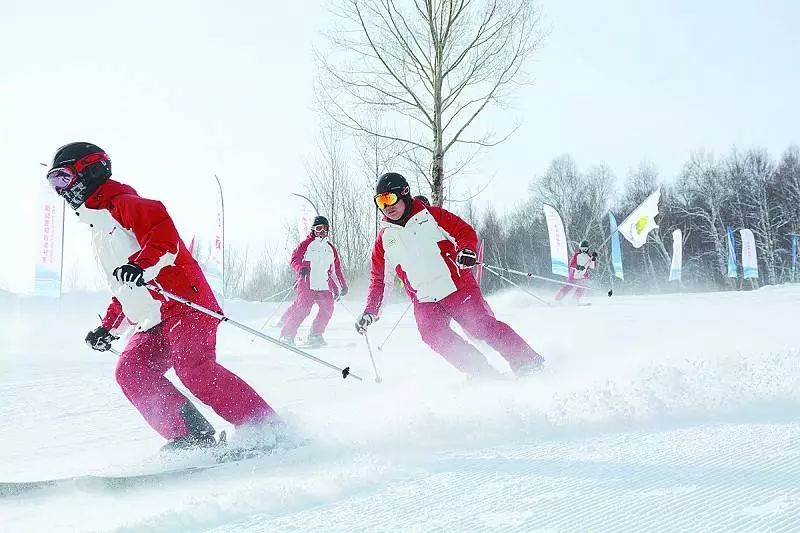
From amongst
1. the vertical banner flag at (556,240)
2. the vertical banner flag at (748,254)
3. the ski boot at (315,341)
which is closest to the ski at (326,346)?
the ski boot at (315,341)

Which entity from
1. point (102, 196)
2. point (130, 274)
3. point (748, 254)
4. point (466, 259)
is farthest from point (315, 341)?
point (748, 254)

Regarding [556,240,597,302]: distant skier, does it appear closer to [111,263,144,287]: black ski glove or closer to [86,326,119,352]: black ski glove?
[86,326,119,352]: black ski glove

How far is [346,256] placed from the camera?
2620cm

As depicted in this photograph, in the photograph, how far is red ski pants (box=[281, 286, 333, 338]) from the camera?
29.7ft

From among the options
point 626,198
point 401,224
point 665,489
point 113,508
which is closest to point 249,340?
point 401,224

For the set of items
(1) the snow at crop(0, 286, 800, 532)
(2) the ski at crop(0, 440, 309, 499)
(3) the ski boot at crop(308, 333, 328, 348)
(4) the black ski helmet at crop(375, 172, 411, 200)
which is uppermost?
(4) the black ski helmet at crop(375, 172, 411, 200)

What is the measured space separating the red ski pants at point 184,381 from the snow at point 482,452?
0.69 ft

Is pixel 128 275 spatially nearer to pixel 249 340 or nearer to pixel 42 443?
pixel 42 443

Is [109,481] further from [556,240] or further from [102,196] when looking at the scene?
[556,240]

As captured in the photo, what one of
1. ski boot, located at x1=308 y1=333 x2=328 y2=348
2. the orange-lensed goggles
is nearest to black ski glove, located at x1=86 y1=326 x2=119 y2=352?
the orange-lensed goggles

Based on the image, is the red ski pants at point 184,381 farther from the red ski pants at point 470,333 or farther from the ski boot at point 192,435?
the red ski pants at point 470,333

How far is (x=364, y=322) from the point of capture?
464 cm

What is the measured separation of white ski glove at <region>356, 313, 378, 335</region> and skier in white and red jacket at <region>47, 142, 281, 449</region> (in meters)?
1.54

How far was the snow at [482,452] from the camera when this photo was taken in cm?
188
